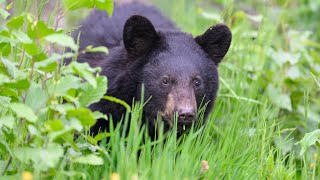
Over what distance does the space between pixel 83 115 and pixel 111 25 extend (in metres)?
2.57

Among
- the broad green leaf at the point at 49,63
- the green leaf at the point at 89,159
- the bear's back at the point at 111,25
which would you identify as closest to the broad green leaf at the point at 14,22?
the broad green leaf at the point at 49,63

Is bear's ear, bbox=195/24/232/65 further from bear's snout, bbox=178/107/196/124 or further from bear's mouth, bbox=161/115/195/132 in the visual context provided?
bear's snout, bbox=178/107/196/124

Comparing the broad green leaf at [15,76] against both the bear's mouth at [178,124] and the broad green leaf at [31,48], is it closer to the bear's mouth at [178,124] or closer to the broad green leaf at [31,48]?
the broad green leaf at [31,48]

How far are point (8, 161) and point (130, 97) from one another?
4.97 ft

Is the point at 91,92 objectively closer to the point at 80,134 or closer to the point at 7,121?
the point at 7,121

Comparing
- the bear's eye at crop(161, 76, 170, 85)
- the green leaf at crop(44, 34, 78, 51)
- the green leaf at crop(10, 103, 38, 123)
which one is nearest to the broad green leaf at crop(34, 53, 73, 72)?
the green leaf at crop(44, 34, 78, 51)

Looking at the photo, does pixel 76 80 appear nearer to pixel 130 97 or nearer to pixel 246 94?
pixel 130 97

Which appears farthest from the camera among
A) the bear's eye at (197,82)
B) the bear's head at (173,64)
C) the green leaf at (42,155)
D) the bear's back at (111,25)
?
the bear's back at (111,25)

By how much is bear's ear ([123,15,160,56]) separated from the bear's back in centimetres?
57

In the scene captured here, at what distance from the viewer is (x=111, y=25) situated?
6.14 m

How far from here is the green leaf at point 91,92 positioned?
382 cm

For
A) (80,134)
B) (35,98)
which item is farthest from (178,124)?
(35,98)

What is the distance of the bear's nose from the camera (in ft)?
14.9

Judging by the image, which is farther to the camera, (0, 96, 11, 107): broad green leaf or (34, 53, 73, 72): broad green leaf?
(0, 96, 11, 107): broad green leaf
